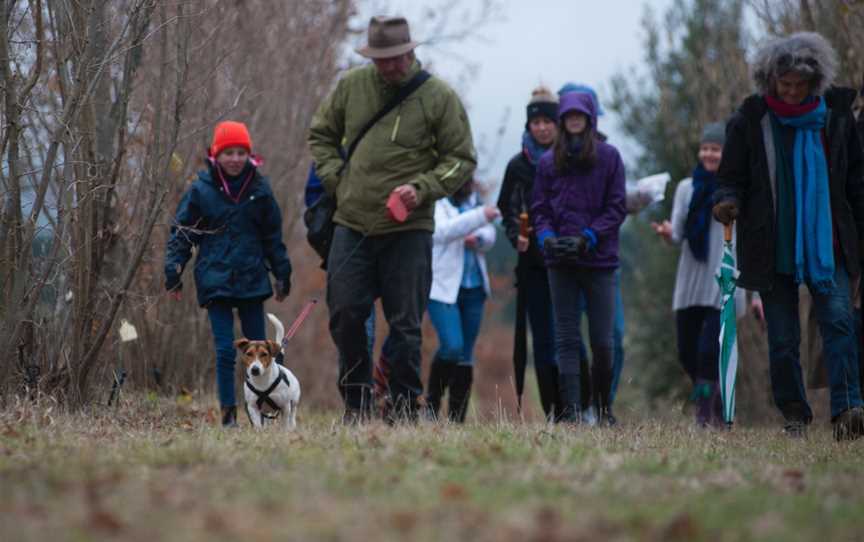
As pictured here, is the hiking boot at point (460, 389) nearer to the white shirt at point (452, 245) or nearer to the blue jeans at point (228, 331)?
the white shirt at point (452, 245)

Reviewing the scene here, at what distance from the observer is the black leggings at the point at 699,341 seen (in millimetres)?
9727

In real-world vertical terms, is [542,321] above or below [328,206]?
below

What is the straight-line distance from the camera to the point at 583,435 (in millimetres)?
6852

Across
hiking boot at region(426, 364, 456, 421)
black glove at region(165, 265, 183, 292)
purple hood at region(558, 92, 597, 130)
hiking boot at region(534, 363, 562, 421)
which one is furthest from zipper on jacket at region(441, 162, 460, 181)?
hiking boot at region(426, 364, 456, 421)

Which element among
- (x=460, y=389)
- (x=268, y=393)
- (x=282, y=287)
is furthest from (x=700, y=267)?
(x=268, y=393)

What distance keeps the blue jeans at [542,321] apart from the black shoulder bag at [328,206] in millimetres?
1841

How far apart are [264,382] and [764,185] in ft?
9.96

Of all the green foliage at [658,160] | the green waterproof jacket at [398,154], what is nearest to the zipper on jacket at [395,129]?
the green waterproof jacket at [398,154]

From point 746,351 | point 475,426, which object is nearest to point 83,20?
point 475,426

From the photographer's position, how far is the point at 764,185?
7.84 meters

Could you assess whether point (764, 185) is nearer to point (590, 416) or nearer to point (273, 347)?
point (590, 416)

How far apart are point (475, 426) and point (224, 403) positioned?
6.04ft

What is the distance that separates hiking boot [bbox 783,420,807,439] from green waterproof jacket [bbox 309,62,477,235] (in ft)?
7.63

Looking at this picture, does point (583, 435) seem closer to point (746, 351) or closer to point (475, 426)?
point (475, 426)
